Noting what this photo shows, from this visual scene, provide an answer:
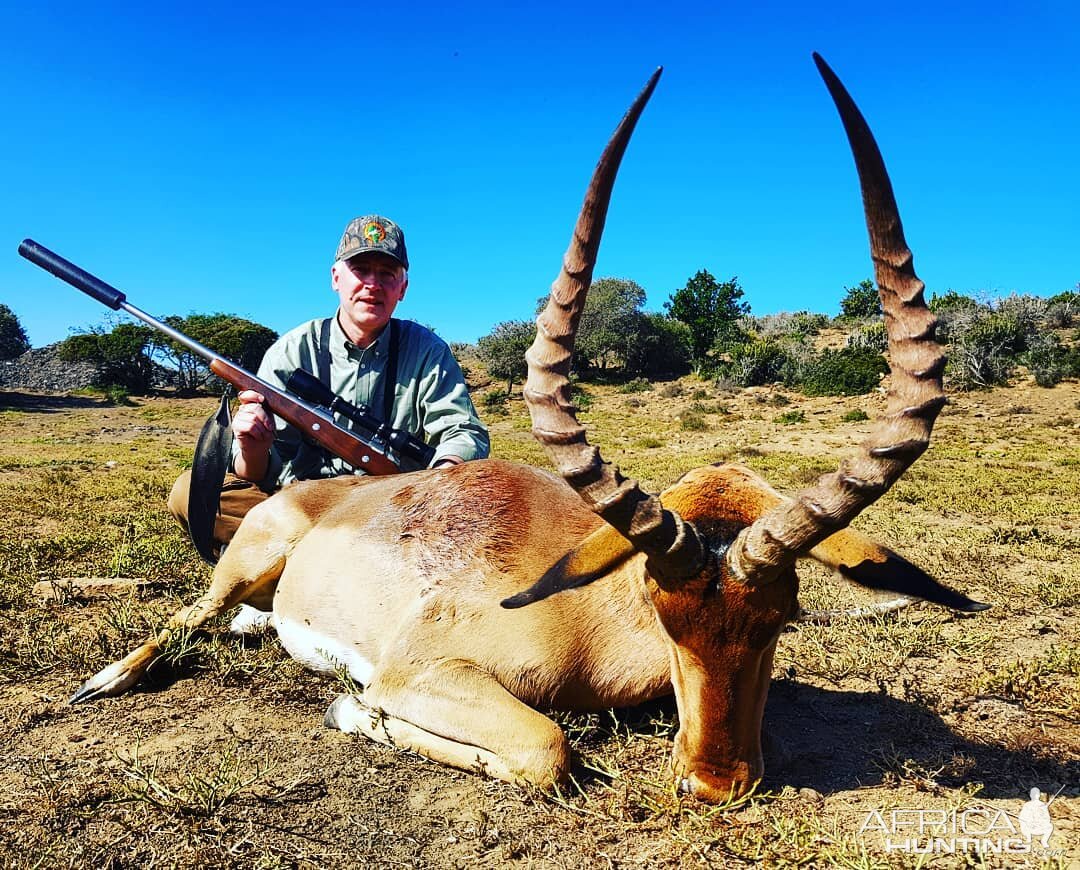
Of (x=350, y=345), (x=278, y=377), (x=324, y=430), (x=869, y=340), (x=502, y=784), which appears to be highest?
(x=869, y=340)

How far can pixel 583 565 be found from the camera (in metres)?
3.59

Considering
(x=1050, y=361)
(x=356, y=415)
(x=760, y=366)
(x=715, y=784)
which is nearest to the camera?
(x=715, y=784)

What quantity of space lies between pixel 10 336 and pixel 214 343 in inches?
612

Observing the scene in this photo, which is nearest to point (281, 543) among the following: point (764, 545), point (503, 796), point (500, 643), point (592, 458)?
point (500, 643)

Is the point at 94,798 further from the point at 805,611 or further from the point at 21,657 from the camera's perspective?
the point at 805,611

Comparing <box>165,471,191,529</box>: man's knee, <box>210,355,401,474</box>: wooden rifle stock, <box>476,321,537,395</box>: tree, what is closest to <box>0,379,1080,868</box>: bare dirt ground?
<box>165,471,191,529</box>: man's knee

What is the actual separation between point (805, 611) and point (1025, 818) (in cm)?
273

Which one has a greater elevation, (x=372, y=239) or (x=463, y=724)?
(x=372, y=239)

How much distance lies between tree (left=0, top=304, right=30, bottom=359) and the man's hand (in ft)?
170

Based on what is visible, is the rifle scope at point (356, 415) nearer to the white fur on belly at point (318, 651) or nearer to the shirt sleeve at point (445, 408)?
the shirt sleeve at point (445, 408)

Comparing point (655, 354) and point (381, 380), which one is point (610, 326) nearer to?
point (655, 354)

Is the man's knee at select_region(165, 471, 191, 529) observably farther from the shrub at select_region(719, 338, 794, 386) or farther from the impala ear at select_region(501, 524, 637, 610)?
the shrub at select_region(719, 338, 794, 386)

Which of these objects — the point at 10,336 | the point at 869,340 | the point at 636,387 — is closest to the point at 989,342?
the point at 869,340

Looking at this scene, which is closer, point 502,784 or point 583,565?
point 502,784
